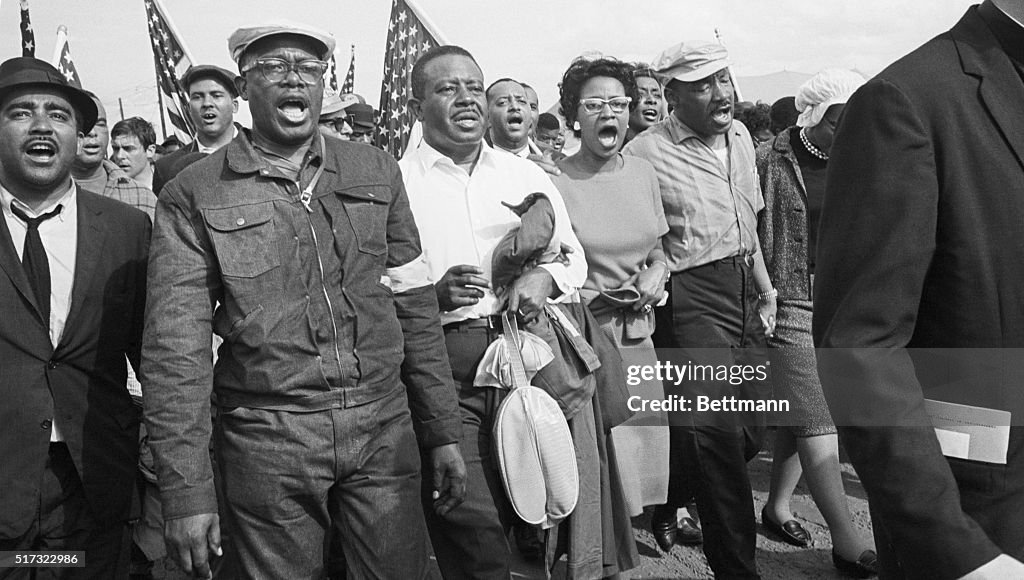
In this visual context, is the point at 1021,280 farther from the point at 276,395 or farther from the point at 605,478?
the point at 605,478

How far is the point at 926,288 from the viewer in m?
1.56

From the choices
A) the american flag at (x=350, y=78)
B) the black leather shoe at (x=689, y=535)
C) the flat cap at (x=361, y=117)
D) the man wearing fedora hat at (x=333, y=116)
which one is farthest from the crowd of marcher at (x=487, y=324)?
the american flag at (x=350, y=78)

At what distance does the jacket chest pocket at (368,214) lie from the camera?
2848mm

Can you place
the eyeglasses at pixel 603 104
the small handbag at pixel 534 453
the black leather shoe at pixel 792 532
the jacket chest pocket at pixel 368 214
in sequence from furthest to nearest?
the black leather shoe at pixel 792 532
the eyeglasses at pixel 603 104
the small handbag at pixel 534 453
the jacket chest pocket at pixel 368 214

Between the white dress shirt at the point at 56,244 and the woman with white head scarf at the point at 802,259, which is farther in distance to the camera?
the woman with white head scarf at the point at 802,259

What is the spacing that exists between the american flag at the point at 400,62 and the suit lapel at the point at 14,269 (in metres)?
3.53

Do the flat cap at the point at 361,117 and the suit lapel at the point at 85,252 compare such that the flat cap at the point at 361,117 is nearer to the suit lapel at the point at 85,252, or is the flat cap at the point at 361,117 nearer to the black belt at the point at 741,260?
the black belt at the point at 741,260

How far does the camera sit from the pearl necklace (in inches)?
178

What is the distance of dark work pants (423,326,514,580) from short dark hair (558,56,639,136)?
61.7 inches

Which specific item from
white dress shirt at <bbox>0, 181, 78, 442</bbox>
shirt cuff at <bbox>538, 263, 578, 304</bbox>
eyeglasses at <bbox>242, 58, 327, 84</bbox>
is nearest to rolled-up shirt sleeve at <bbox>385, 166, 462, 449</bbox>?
eyeglasses at <bbox>242, 58, 327, 84</bbox>

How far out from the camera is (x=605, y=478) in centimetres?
369

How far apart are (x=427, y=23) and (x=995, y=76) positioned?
5027 mm

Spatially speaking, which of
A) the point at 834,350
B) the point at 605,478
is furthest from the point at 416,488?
the point at 834,350

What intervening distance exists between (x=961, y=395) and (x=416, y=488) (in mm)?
1805
